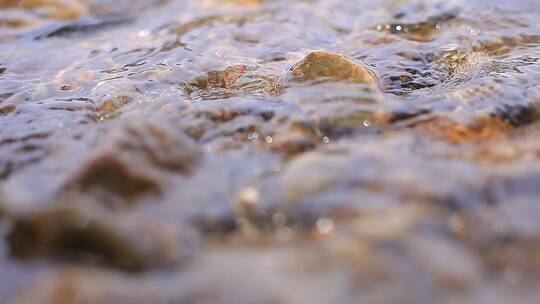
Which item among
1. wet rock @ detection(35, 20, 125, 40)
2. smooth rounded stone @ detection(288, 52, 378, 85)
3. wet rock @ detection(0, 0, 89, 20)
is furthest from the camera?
wet rock @ detection(0, 0, 89, 20)

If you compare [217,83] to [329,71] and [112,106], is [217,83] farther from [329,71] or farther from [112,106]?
[329,71]

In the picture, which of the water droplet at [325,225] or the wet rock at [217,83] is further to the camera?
the wet rock at [217,83]

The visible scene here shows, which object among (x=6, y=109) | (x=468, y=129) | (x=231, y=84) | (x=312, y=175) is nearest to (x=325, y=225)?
(x=312, y=175)

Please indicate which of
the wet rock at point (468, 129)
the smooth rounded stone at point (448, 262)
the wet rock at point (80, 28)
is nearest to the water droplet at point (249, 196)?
the smooth rounded stone at point (448, 262)

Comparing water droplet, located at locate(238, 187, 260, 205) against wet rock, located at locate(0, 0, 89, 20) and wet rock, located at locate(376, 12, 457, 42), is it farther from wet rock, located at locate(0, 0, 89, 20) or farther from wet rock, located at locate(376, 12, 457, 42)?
wet rock, located at locate(0, 0, 89, 20)

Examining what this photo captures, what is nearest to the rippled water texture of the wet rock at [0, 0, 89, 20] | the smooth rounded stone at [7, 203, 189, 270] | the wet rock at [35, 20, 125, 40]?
the smooth rounded stone at [7, 203, 189, 270]

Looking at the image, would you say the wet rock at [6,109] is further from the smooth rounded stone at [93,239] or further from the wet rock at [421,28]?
the wet rock at [421,28]
